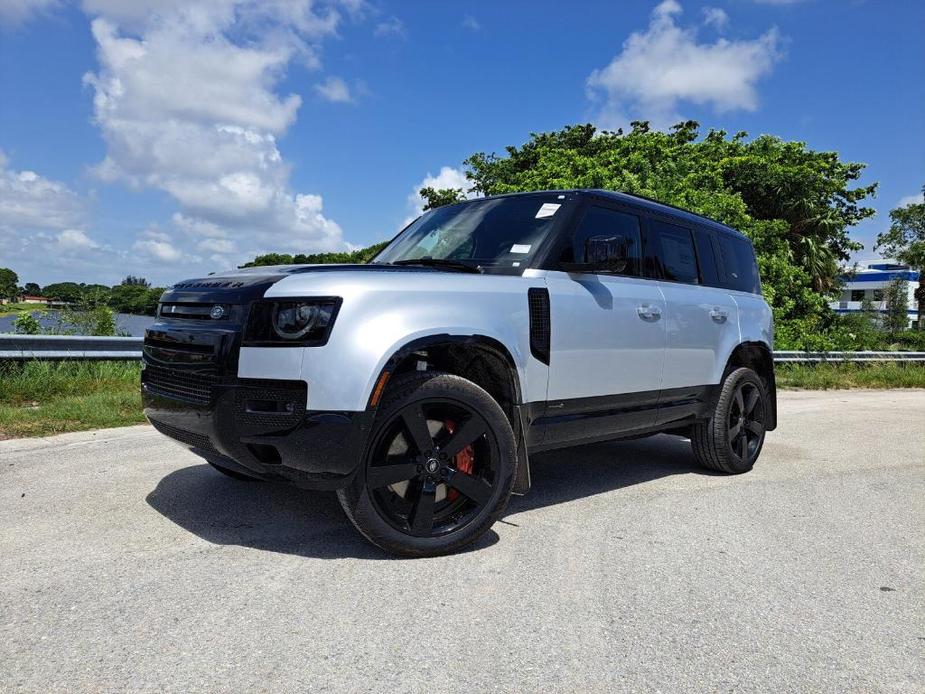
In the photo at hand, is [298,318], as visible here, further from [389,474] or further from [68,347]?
[68,347]

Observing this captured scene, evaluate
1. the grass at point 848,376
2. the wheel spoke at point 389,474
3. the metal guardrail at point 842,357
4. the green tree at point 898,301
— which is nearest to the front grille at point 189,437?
the wheel spoke at point 389,474

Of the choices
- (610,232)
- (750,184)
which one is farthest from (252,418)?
(750,184)

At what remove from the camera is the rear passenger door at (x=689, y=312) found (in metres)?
4.94

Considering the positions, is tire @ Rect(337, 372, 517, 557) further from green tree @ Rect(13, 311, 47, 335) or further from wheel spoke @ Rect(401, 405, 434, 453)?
green tree @ Rect(13, 311, 47, 335)

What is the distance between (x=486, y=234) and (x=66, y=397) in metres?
5.42

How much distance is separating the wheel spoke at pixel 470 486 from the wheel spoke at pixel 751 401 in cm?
320

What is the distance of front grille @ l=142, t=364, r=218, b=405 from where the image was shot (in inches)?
130

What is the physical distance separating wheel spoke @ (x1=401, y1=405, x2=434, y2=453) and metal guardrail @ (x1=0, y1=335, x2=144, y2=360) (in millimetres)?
4820

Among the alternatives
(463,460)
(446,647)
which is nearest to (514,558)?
(463,460)

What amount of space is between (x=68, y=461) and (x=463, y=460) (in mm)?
3165

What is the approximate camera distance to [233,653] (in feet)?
7.93

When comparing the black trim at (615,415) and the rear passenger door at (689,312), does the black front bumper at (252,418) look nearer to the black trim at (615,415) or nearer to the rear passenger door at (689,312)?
the black trim at (615,415)

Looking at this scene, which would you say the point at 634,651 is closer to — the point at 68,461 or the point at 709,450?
the point at 709,450

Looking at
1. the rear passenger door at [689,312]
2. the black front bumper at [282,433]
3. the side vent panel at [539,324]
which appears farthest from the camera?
the rear passenger door at [689,312]
